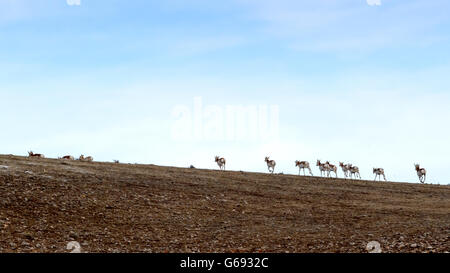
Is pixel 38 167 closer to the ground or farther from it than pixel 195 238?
farther from it

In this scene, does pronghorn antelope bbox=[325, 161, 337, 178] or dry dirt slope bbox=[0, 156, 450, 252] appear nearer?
dry dirt slope bbox=[0, 156, 450, 252]

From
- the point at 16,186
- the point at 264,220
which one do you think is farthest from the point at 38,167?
the point at 264,220

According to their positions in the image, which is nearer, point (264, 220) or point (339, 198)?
point (264, 220)

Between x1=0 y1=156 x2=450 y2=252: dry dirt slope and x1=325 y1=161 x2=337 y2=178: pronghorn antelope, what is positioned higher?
x1=325 y1=161 x2=337 y2=178: pronghorn antelope

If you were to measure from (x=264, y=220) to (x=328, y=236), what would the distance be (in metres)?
5.53

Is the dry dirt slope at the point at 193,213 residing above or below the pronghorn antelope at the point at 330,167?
below

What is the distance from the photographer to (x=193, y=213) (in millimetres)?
30641

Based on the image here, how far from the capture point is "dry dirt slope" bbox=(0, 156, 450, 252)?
23.3m

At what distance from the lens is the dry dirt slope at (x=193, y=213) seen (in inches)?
919

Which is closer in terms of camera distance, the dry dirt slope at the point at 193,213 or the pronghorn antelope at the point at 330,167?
the dry dirt slope at the point at 193,213

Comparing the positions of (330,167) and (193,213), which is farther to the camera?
(330,167)

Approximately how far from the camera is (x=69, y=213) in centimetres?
2783
